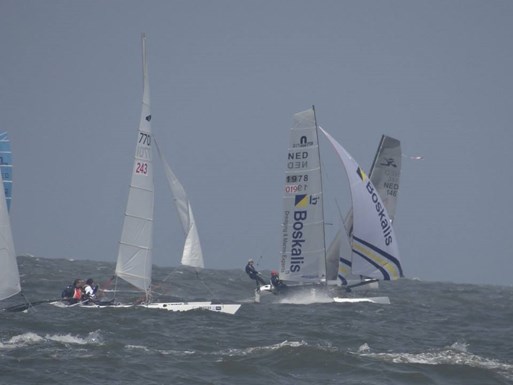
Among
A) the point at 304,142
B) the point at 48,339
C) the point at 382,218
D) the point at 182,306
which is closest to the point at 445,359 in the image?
the point at 48,339

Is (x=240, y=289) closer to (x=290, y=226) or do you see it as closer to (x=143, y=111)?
(x=290, y=226)

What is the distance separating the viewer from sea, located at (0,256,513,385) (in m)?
21.2

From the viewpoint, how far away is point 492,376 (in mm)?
22578

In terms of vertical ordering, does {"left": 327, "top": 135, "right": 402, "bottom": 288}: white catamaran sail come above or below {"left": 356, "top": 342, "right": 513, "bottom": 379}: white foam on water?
above

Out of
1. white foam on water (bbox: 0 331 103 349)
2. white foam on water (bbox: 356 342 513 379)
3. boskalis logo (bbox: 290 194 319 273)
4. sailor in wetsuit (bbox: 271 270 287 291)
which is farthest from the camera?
sailor in wetsuit (bbox: 271 270 287 291)

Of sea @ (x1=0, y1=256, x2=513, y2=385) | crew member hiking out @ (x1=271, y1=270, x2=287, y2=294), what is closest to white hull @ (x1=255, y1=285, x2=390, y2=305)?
crew member hiking out @ (x1=271, y1=270, x2=287, y2=294)

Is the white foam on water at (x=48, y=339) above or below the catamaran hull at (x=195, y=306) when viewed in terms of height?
below

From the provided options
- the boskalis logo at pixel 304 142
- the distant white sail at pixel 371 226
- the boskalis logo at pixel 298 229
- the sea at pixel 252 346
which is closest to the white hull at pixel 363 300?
the sea at pixel 252 346

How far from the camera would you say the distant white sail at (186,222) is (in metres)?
33.2

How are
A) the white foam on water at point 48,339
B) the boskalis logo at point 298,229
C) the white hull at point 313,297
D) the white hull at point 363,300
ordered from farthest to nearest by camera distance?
1. the white hull at point 363,300
2. the white hull at point 313,297
3. the boskalis logo at point 298,229
4. the white foam on water at point 48,339

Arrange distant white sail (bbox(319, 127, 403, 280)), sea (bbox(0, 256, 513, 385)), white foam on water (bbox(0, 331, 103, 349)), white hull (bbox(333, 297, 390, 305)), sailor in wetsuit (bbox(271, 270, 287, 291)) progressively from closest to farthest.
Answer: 1. sea (bbox(0, 256, 513, 385))
2. white foam on water (bbox(0, 331, 103, 349))
3. distant white sail (bbox(319, 127, 403, 280))
4. sailor in wetsuit (bbox(271, 270, 287, 291))
5. white hull (bbox(333, 297, 390, 305))

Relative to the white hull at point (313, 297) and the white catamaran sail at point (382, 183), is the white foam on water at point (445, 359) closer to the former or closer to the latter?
the white hull at point (313, 297)

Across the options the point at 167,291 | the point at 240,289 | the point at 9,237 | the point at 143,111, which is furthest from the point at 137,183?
the point at 240,289

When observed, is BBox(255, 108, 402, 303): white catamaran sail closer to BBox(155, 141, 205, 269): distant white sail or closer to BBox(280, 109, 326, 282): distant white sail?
BBox(280, 109, 326, 282): distant white sail
